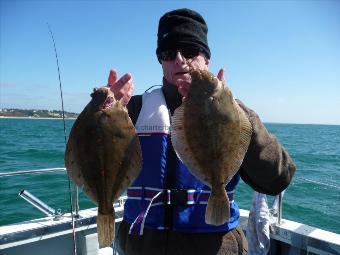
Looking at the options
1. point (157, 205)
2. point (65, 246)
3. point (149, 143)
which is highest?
point (149, 143)

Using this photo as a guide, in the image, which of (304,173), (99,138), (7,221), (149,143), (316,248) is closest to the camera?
(99,138)

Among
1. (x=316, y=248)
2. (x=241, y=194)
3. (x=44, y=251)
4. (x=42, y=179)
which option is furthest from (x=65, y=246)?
(x=42, y=179)

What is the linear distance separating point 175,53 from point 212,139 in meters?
0.96

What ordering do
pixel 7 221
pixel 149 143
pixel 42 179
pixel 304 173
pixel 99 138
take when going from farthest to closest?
pixel 304 173 < pixel 42 179 < pixel 7 221 < pixel 149 143 < pixel 99 138

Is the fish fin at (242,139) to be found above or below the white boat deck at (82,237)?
above

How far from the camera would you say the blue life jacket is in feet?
8.87

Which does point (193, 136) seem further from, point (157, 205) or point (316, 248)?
point (316, 248)

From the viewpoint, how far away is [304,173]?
794 inches

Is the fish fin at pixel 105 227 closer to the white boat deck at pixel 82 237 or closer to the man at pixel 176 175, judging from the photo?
the man at pixel 176 175

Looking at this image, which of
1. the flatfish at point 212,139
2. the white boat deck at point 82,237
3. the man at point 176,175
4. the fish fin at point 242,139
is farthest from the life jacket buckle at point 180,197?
the white boat deck at point 82,237

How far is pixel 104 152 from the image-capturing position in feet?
7.27

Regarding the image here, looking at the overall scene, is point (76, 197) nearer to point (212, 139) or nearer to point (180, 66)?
point (180, 66)

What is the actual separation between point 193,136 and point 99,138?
0.62 metres

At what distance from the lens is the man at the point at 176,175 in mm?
2590
